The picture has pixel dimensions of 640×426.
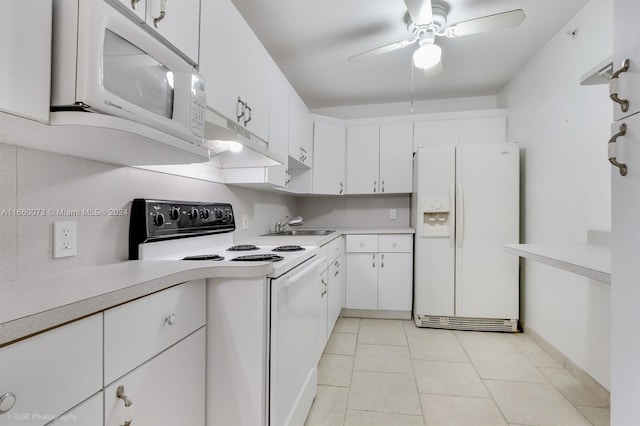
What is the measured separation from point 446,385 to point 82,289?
6.65ft

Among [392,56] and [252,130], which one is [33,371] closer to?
[252,130]

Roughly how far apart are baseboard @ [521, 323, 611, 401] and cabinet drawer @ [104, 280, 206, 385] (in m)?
2.29

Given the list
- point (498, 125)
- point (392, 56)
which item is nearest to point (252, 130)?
point (392, 56)

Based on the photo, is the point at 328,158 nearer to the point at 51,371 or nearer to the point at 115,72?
the point at 115,72

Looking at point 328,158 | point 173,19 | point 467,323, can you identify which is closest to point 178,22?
point 173,19

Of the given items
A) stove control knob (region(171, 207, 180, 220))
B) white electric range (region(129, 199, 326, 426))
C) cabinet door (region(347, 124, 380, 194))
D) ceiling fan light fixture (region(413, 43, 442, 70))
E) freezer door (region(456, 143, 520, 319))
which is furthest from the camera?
→ cabinet door (region(347, 124, 380, 194))

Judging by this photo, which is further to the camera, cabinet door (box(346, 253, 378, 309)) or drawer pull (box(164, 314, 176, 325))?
cabinet door (box(346, 253, 378, 309))

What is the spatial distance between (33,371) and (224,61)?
1.36 meters

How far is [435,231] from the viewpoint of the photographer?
2877mm

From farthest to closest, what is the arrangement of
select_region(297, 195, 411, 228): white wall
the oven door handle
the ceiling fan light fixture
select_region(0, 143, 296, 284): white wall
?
1. select_region(297, 195, 411, 228): white wall
2. the ceiling fan light fixture
3. the oven door handle
4. select_region(0, 143, 296, 284): white wall

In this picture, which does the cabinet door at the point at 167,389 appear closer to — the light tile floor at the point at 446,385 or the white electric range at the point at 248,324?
the white electric range at the point at 248,324

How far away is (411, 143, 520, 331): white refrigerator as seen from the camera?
2.71 meters

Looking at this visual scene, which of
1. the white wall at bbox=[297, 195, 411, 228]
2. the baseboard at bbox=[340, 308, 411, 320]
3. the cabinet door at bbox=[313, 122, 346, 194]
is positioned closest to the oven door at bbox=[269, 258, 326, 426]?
the baseboard at bbox=[340, 308, 411, 320]

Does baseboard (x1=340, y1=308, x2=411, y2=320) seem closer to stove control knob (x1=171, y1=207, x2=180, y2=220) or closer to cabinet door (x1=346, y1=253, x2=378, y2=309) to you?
cabinet door (x1=346, y1=253, x2=378, y2=309)
